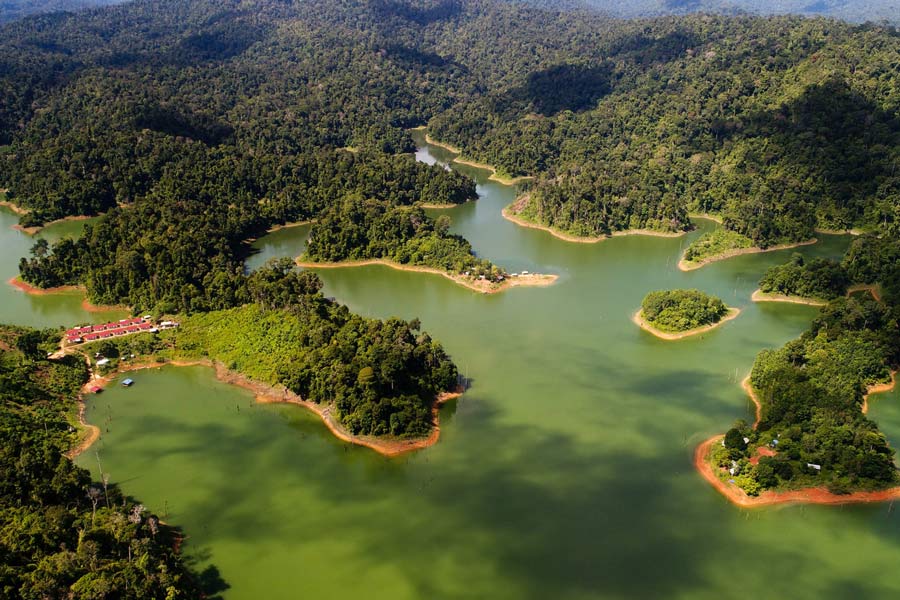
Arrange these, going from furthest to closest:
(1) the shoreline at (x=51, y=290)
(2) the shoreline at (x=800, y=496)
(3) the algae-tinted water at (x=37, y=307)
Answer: (1) the shoreline at (x=51, y=290), (3) the algae-tinted water at (x=37, y=307), (2) the shoreline at (x=800, y=496)

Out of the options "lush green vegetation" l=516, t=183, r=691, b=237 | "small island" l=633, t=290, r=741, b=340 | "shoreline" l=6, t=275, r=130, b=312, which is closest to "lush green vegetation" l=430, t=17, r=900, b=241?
"lush green vegetation" l=516, t=183, r=691, b=237

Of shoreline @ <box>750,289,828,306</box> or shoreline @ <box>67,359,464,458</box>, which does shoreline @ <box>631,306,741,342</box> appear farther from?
shoreline @ <box>67,359,464,458</box>

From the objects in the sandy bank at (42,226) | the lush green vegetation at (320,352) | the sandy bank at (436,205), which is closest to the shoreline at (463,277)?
the lush green vegetation at (320,352)

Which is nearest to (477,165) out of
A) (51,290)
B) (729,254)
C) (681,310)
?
(729,254)

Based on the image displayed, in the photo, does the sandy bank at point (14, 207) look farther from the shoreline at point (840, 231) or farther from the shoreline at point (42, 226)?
the shoreline at point (840, 231)

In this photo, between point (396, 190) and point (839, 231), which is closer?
point (839, 231)

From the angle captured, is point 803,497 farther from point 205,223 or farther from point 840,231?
point 205,223
